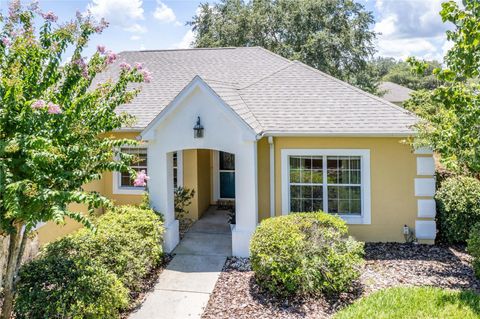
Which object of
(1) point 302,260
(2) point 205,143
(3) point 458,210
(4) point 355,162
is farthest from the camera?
(4) point 355,162

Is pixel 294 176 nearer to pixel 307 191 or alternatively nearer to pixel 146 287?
Result: pixel 307 191

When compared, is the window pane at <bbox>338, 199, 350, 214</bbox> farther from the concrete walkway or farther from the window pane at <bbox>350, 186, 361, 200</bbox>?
the concrete walkway

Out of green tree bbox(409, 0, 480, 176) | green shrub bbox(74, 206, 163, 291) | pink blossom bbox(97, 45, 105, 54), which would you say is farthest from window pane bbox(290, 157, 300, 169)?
pink blossom bbox(97, 45, 105, 54)

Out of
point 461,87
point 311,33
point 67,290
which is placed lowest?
point 67,290

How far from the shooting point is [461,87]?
8.63 meters

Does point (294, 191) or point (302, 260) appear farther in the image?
point (294, 191)

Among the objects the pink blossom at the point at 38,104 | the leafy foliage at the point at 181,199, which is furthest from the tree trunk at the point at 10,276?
the leafy foliage at the point at 181,199

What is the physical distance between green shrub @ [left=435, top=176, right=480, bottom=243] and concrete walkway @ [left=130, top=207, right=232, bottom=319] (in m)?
6.88

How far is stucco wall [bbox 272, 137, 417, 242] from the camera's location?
1159 cm

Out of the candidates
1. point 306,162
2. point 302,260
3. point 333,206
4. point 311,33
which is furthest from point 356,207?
point 311,33

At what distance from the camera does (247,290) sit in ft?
29.5

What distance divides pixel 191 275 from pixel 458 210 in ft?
27.3

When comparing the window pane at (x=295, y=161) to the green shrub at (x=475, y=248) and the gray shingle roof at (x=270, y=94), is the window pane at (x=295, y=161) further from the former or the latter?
the green shrub at (x=475, y=248)

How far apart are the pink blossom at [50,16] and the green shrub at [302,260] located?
6.46 meters
